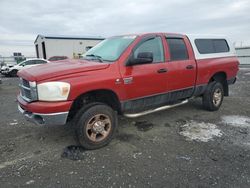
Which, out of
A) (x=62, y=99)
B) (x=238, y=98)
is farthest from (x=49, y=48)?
(x=62, y=99)

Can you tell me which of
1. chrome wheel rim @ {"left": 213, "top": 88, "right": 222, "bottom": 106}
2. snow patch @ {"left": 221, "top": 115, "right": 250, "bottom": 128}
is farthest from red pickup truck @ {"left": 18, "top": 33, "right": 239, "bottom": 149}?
snow patch @ {"left": 221, "top": 115, "right": 250, "bottom": 128}

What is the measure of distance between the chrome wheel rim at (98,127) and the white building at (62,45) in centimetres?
2556

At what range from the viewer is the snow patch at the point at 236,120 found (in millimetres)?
5207

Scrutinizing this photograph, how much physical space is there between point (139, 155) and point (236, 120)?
3.13m

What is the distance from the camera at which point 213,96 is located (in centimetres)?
604

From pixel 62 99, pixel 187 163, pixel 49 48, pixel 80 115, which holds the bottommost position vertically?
pixel 187 163

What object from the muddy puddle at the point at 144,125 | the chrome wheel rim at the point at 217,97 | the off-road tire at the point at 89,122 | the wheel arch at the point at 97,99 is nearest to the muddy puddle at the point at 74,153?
the off-road tire at the point at 89,122

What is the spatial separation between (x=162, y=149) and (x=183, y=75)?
1932 millimetres

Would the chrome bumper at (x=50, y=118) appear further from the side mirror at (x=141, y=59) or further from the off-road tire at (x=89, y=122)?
the side mirror at (x=141, y=59)

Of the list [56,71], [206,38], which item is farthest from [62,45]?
[56,71]

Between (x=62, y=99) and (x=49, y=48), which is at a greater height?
(x=49, y=48)

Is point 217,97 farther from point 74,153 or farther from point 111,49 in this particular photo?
point 74,153

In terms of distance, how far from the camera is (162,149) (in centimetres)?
394

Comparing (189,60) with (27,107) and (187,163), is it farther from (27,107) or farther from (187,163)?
(27,107)
